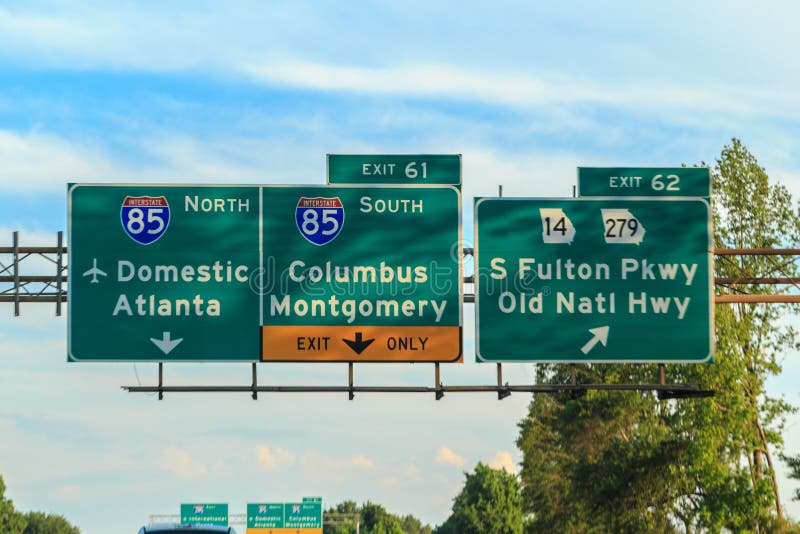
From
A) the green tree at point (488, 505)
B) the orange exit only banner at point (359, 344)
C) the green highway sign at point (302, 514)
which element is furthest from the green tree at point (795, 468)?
the green tree at point (488, 505)

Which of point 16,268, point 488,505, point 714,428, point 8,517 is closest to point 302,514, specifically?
point 714,428

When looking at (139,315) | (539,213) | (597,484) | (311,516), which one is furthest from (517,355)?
(311,516)

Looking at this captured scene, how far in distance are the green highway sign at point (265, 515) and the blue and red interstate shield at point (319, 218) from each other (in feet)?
194

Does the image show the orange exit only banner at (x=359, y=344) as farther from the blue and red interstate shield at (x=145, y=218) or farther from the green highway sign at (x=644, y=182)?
the green highway sign at (x=644, y=182)

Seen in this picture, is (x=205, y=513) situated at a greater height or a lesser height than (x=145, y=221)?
lesser

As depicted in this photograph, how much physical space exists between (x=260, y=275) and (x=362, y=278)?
1907 millimetres

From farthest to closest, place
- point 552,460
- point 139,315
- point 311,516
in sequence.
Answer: point 311,516
point 552,460
point 139,315

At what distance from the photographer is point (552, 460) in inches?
2810

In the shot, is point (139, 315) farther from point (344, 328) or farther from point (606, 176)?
point (606, 176)

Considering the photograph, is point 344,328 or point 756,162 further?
point 756,162

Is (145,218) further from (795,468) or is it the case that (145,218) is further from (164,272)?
(795,468)

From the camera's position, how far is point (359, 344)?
23.4 m

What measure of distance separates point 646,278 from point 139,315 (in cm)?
956

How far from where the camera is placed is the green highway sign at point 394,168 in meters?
24.1
